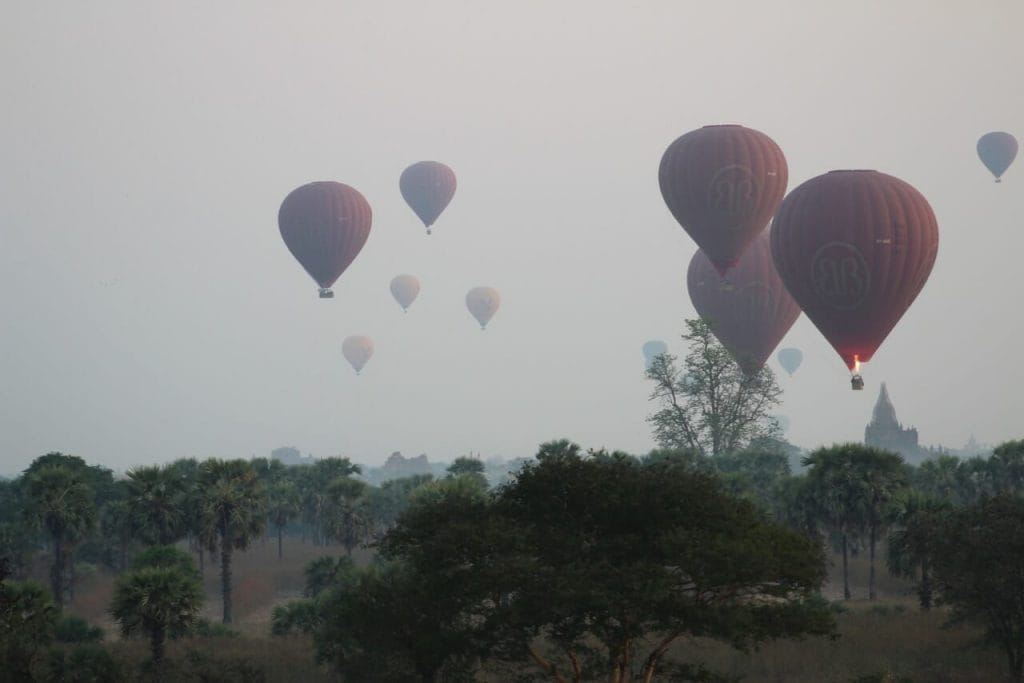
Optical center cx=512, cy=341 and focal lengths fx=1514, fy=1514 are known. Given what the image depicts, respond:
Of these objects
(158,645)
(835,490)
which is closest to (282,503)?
(835,490)

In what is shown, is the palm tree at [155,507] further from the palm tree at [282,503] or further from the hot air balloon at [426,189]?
the hot air balloon at [426,189]

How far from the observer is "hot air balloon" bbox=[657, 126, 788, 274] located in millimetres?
101938

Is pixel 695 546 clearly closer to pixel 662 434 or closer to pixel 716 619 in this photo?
pixel 716 619

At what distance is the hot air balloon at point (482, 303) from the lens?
645 ft

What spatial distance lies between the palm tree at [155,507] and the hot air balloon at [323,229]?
163 feet

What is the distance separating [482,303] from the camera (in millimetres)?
197500

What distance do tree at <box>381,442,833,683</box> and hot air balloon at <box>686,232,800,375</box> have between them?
7896 cm

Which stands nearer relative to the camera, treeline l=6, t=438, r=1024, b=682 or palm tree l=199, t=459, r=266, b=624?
treeline l=6, t=438, r=1024, b=682

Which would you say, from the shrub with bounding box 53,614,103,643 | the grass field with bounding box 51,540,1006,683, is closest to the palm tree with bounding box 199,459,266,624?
the grass field with bounding box 51,540,1006,683

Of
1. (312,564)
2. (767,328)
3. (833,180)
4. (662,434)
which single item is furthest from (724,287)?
(312,564)

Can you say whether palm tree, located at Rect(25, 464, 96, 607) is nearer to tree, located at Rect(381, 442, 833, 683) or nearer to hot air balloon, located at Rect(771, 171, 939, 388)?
tree, located at Rect(381, 442, 833, 683)

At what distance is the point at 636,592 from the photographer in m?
36.5

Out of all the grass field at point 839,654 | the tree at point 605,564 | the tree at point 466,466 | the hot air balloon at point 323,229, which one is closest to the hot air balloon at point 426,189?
the hot air balloon at point 323,229

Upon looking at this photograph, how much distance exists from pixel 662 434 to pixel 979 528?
Result: 217ft
